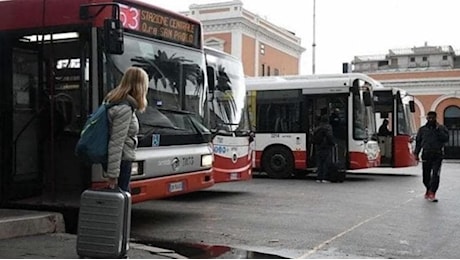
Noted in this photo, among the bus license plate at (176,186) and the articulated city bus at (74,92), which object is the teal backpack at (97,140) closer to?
the articulated city bus at (74,92)

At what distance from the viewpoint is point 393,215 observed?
399 inches

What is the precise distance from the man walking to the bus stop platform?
6.77 m

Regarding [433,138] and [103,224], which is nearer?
[103,224]

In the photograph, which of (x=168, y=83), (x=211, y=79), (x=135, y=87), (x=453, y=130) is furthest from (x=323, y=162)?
(x=453, y=130)

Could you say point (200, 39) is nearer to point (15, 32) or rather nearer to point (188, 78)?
point (188, 78)

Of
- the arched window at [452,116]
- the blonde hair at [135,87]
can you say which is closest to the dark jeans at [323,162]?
the blonde hair at [135,87]

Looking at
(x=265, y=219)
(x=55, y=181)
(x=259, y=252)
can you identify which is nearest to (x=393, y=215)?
(x=265, y=219)

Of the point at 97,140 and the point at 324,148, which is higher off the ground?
the point at 97,140

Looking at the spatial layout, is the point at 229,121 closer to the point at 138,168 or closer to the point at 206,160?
the point at 206,160

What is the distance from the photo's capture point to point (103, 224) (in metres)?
6.17

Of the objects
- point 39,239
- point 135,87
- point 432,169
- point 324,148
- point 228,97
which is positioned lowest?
point 39,239

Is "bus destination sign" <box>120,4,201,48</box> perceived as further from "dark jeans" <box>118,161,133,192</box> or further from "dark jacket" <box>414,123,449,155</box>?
"dark jacket" <box>414,123,449,155</box>

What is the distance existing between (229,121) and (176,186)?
14.3 feet

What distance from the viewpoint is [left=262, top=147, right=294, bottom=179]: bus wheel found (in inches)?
690
